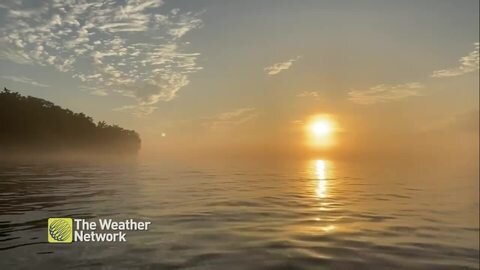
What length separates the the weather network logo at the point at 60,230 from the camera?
1210 cm

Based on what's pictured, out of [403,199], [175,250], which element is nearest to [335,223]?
[175,250]

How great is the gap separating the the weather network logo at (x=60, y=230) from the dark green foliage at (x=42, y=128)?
107 meters

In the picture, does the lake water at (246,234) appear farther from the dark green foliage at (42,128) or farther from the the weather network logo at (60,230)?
the dark green foliage at (42,128)

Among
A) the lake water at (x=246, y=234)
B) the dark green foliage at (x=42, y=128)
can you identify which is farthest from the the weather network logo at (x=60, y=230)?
the dark green foliage at (x=42, y=128)

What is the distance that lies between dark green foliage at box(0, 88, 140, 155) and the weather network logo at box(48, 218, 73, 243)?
107462 millimetres

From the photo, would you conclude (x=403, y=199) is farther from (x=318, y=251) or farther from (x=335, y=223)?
(x=318, y=251)

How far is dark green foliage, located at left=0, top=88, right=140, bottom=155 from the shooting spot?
380 feet

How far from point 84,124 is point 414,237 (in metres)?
156

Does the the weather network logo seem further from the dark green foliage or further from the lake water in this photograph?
the dark green foliage

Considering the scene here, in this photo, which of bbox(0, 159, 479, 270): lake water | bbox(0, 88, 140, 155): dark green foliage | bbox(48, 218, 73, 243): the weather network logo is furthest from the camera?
bbox(0, 88, 140, 155): dark green foliage

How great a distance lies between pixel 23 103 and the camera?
416 feet

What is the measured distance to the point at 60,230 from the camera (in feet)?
42.7

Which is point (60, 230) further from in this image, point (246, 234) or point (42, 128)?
point (42, 128)

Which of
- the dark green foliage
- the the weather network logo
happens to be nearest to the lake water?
the the weather network logo
